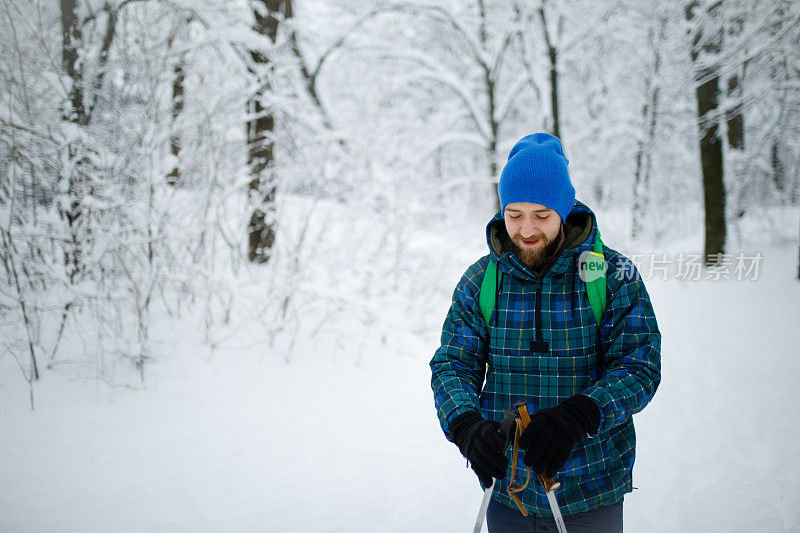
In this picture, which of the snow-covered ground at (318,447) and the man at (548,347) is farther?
the snow-covered ground at (318,447)

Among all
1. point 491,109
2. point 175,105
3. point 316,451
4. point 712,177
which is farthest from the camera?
point 491,109

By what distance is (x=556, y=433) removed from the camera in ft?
4.13

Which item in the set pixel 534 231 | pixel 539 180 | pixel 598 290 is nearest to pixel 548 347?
pixel 598 290

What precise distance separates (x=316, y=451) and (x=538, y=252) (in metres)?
2.62

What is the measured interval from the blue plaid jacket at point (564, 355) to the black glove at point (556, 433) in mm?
106

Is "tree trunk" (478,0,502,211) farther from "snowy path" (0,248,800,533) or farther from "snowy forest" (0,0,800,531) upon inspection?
"snowy path" (0,248,800,533)

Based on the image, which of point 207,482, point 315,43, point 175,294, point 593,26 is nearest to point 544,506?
point 207,482

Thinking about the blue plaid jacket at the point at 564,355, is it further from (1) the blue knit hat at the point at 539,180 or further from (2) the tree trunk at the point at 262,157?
(2) the tree trunk at the point at 262,157

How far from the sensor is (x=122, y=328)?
3.79m

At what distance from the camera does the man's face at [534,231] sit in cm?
149

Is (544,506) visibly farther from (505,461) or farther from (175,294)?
(175,294)

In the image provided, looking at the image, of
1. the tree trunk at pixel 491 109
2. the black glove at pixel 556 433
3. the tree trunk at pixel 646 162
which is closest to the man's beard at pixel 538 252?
the black glove at pixel 556 433

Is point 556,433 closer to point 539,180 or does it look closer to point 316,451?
point 539,180

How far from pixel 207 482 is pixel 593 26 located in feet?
43.6
